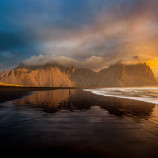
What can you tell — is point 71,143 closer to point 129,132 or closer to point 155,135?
point 129,132

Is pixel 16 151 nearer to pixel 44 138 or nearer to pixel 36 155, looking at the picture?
pixel 36 155

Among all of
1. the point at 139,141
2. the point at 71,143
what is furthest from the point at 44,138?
the point at 139,141

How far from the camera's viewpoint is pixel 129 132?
21.2 feet

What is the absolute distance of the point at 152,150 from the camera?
4.56 metres

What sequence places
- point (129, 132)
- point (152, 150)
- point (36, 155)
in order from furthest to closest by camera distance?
point (129, 132) → point (152, 150) → point (36, 155)

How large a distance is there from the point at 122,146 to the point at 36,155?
317 centimetres

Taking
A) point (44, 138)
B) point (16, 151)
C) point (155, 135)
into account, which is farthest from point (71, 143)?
point (155, 135)

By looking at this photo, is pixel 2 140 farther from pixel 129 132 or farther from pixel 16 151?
pixel 129 132

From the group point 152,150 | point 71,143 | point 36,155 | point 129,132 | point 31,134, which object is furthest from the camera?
point 129,132

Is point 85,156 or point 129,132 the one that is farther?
point 129,132

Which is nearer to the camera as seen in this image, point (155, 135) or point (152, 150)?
point (152, 150)

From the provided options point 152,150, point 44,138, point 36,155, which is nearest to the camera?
point 36,155

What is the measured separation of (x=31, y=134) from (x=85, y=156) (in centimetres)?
312

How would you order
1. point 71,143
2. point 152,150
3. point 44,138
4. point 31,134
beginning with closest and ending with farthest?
point 152,150 < point 71,143 < point 44,138 < point 31,134
